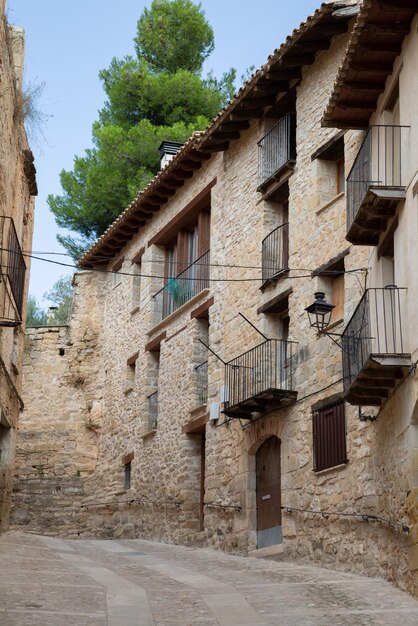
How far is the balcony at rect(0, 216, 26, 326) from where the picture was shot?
1640cm

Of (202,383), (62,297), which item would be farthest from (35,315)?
(202,383)

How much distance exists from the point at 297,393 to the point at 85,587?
6.12 meters

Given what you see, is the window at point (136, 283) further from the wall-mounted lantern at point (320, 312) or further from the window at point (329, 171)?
the wall-mounted lantern at point (320, 312)

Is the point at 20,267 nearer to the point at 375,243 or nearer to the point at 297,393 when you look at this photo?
the point at 297,393

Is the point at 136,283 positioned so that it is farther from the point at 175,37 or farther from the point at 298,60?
the point at 175,37

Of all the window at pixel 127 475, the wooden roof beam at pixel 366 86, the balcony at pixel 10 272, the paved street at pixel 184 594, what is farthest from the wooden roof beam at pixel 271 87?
the window at pixel 127 475

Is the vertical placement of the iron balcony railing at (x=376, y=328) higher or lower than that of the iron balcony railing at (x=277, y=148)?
lower

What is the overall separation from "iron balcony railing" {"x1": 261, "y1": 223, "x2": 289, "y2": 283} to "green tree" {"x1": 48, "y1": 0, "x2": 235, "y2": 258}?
11.4 m

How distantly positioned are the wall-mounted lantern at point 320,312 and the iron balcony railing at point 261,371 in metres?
1.06

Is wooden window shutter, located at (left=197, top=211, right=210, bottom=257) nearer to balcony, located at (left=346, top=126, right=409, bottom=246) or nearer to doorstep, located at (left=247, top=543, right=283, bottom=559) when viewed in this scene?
doorstep, located at (left=247, top=543, right=283, bottom=559)

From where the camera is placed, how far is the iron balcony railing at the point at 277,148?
19391 mm

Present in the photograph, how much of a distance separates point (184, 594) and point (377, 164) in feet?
19.9

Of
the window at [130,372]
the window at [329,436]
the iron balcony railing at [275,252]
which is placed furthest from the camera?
the window at [130,372]

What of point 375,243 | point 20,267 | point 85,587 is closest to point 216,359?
point 20,267
